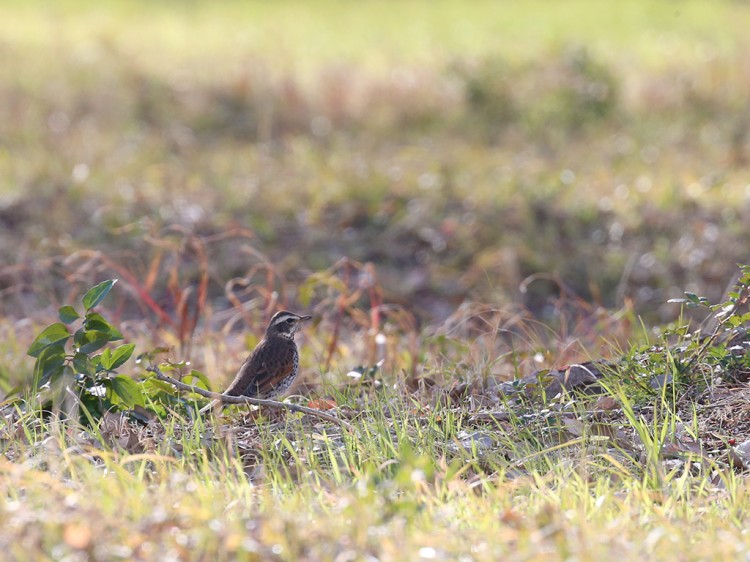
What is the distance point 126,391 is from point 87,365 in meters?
0.18

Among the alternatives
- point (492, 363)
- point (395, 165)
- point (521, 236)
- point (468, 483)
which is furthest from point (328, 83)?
point (468, 483)

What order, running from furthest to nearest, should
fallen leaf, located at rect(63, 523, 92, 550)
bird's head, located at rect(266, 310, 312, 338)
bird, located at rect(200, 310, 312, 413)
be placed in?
bird's head, located at rect(266, 310, 312, 338), bird, located at rect(200, 310, 312, 413), fallen leaf, located at rect(63, 523, 92, 550)

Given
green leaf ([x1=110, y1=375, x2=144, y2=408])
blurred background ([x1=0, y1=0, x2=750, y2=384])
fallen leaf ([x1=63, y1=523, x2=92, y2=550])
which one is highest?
fallen leaf ([x1=63, y1=523, x2=92, y2=550])

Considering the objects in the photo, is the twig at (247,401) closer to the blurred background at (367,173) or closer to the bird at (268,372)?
the bird at (268,372)

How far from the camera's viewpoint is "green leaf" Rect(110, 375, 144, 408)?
4281 millimetres

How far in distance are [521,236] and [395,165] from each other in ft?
7.90

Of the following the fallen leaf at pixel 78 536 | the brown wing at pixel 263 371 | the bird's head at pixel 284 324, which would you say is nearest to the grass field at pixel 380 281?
the fallen leaf at pixel 78 536

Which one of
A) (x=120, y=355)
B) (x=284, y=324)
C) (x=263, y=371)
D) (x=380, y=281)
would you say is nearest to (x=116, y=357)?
(x=120, y=355)

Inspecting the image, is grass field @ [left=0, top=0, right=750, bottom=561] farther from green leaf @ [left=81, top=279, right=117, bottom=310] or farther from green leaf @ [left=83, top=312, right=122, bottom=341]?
green leaf @ [left=81, top=279, right=117, bottom=310]

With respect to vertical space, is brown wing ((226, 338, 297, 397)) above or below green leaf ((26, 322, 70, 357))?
below

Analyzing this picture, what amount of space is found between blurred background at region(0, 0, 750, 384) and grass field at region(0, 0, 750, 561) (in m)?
0.05

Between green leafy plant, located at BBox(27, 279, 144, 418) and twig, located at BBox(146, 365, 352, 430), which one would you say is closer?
twig, located at BBox(146, 365, 352, 430)

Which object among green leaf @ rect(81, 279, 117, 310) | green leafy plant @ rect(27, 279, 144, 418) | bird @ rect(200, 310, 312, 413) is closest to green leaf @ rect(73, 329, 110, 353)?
green leafy plant @ rect(27, 279, 144, 418)

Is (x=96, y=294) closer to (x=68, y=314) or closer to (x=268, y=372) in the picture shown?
(x=68, y=314)
